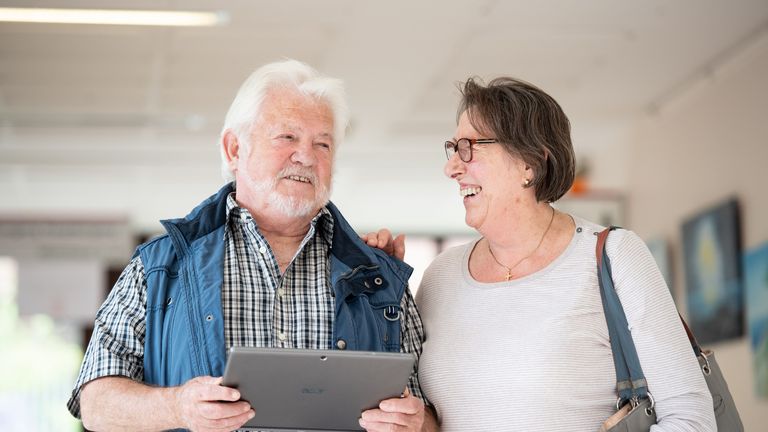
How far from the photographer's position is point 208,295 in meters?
2.36

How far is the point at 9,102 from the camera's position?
804cm

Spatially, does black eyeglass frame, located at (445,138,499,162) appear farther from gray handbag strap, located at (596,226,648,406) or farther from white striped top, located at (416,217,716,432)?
gray handbag strap, located at (596,226,648,406)

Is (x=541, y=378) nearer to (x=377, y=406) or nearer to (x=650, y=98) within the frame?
(x=377, y=406)

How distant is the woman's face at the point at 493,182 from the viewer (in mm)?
2576

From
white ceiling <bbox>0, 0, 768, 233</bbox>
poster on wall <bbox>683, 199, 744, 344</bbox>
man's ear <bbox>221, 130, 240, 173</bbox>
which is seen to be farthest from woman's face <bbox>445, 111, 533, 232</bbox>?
poster on wall <bbox>683, 199, 744, 344</bbox>

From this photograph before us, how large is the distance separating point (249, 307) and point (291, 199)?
0.97 ft

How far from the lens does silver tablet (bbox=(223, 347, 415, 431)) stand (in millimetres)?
2002

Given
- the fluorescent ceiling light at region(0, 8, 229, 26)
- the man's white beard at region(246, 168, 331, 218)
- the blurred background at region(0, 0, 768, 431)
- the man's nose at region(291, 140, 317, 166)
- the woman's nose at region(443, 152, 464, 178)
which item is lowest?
the man's white beard at region(246, 168, 331, 218)

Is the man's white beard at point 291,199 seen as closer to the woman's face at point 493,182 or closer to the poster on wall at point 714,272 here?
the woman's face at point 493,182

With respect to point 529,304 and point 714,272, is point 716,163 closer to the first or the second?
point 714,272

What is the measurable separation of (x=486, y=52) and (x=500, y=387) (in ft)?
15.6

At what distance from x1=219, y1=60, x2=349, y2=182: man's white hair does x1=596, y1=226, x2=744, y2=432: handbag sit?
0.77 m

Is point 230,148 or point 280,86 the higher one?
point 280,86

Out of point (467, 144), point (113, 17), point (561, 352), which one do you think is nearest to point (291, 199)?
point (467, 144)
